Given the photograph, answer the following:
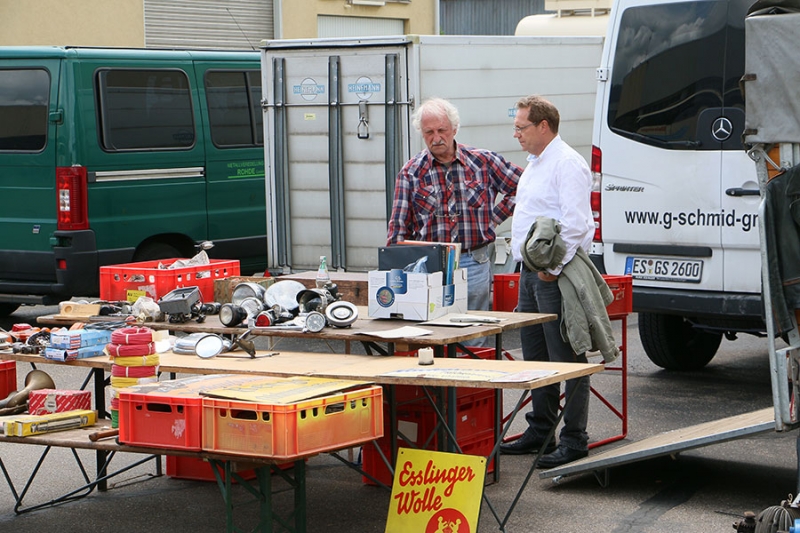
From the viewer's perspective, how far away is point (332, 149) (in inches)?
416

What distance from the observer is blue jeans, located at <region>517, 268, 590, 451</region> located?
679cm

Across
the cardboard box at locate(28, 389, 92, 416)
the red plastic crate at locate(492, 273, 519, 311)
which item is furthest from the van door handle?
the cardboard box at locate(28, 389, 92, 416)

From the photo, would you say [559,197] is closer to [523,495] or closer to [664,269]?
[523,495]

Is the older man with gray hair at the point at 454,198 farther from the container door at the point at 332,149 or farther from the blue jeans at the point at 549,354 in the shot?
the container door at the point at 332,149

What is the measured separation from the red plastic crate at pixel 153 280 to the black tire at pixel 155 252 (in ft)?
13.1

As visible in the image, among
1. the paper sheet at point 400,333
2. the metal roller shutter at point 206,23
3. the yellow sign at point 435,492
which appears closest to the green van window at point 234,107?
the paper sheet at point 400,333

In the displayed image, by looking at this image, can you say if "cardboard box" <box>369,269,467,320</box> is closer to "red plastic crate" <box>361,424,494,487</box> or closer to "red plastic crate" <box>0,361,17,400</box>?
"red plastic crate" <box>361,424,494,487</box>

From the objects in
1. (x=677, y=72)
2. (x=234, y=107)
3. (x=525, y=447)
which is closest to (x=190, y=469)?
(x=525, y=447)

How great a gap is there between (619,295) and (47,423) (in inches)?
134

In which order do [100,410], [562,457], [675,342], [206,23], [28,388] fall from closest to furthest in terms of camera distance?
[28,388] → [100,410] → [562,457] → [675,342] → [206,23]

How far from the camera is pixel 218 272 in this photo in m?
7.49

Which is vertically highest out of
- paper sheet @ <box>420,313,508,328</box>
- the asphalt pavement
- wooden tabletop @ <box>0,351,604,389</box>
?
paper sheet @ <box>420,313,508,328</box>

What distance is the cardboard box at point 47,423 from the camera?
18.0ft

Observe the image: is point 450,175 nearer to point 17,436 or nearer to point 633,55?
point 633,55
